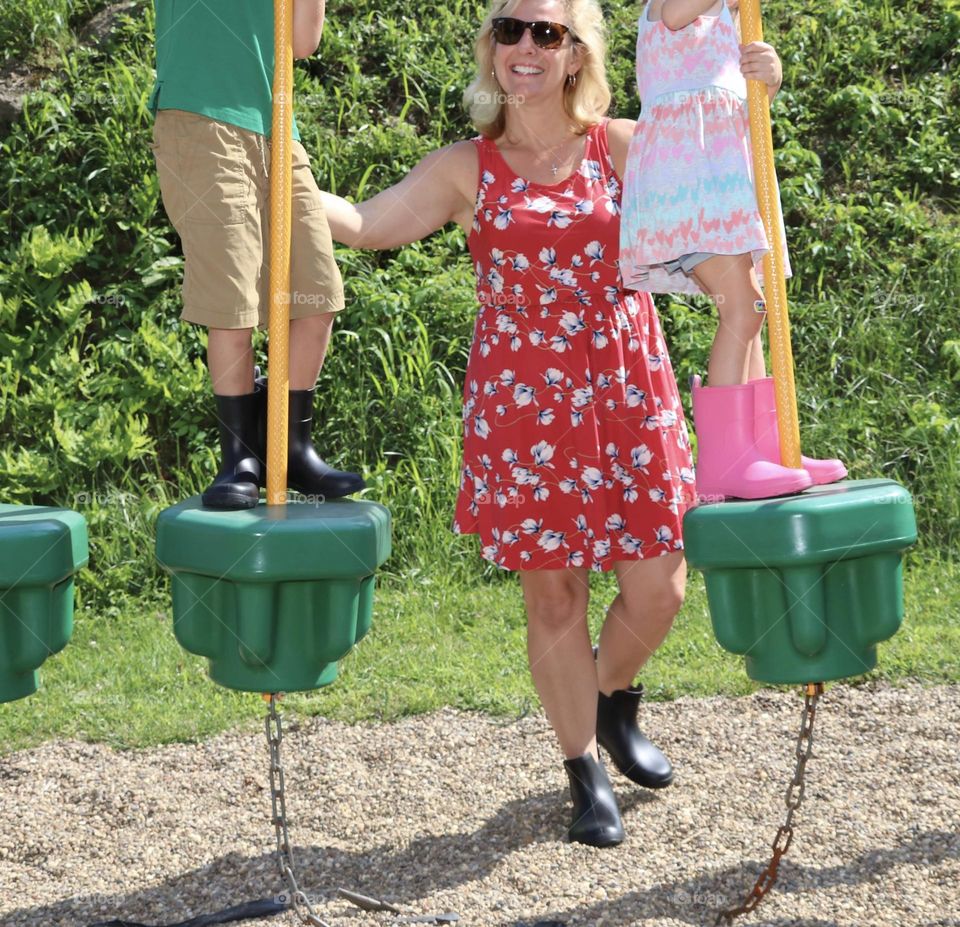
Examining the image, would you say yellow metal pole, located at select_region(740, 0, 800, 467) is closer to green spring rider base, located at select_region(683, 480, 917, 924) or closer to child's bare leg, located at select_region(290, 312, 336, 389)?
green spring rider base, located at select_region(683, 480, 917, 924)

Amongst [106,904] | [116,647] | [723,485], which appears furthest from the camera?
[116,647]

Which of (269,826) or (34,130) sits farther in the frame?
(34,130)

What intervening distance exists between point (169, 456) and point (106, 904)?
289cm

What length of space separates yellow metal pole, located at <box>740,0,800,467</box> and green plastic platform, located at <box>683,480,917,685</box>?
0.13m

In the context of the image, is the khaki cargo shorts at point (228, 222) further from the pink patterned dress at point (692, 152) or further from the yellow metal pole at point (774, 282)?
the yellow metal pole at point (774, 282)

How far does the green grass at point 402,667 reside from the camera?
4551 millimetres

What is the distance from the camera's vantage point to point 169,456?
601 centimetres

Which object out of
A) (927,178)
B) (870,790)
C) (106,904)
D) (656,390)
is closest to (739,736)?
(870,790)

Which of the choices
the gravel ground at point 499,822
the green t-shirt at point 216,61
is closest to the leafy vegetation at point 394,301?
the gravel ground at point 499,822

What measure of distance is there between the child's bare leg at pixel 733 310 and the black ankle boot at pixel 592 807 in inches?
44.9

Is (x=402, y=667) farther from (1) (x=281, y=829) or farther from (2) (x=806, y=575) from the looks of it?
(2) (x=806, y=575)

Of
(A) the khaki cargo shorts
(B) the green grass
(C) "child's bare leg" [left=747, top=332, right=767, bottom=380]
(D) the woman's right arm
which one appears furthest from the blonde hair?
(B) the green grass

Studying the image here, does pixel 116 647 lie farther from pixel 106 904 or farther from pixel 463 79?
pixel 463 79

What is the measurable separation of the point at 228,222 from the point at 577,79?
996mm
